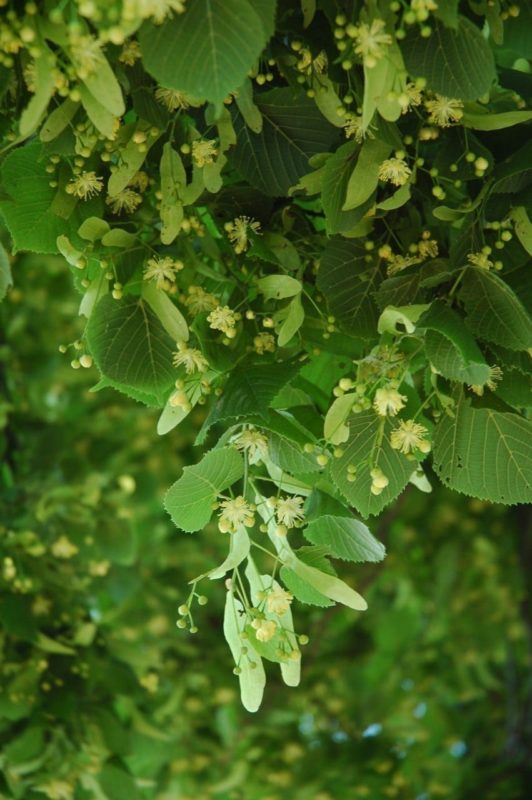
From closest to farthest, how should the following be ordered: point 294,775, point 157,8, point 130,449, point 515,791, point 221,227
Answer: point 157,8 → point 221,227 → point 294,775 → point 515,791 → point 130,449

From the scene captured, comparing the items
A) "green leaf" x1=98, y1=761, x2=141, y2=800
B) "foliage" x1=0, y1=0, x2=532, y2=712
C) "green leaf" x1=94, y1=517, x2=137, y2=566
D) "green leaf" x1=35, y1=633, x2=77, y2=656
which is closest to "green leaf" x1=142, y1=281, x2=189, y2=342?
"foliage" x1=0, y1=0, x2=532, y2=712

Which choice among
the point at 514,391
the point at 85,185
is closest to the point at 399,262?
the point at 514,391

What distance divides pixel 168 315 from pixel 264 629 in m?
0.22

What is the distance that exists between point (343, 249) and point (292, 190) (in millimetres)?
59

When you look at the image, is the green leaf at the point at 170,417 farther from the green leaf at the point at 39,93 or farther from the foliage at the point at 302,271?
the green leaf at the point at 39,93

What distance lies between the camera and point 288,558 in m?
0.75

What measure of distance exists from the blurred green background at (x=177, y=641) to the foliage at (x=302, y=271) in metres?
0.56

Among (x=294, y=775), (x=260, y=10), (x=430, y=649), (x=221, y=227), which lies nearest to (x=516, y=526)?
(x=430, y=649)

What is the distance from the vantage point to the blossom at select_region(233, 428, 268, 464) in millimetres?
747

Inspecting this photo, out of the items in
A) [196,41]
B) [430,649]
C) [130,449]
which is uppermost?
[196,41]

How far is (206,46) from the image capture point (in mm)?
587

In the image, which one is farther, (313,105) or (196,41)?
(313,105)

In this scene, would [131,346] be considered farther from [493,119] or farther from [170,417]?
[493,119]

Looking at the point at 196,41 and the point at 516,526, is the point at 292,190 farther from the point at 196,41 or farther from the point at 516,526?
the point at 516,526
